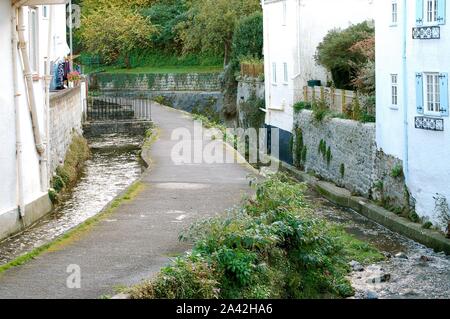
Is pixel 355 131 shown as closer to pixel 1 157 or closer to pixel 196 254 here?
pixel 1 157

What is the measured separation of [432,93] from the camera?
23.2 metres

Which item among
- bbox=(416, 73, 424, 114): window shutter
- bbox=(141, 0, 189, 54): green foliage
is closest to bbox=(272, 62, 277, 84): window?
bbox=(416, 73, 424, 114): window shutter

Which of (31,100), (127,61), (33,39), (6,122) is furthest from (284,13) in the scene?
(127,61)

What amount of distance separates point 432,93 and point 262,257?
11.2m

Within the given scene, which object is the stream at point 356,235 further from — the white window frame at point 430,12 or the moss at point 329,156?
the white window frame at point 430,12

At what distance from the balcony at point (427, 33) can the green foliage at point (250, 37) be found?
26.6 m

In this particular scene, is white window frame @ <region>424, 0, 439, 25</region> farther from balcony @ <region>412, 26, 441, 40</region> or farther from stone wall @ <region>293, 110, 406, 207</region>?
stone wall @ <region>293, 110, 406, 207</region>

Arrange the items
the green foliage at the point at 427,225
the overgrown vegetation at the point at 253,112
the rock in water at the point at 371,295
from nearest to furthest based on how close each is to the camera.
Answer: the rock in water at the point at 371,295
the green foliage at the point at 427,225
the overgrown vegetation at the point at 253,112

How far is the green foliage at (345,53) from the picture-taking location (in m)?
33.8

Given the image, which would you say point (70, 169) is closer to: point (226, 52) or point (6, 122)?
point (6, 122)

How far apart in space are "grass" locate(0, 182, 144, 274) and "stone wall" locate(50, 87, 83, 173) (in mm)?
3738

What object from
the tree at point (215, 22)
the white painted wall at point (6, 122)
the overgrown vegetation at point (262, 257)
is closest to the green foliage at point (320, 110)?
the overgrown vegetation at point (262, 257)

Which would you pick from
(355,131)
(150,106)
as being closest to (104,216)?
(355,131)

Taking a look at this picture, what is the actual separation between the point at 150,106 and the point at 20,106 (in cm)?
3467
